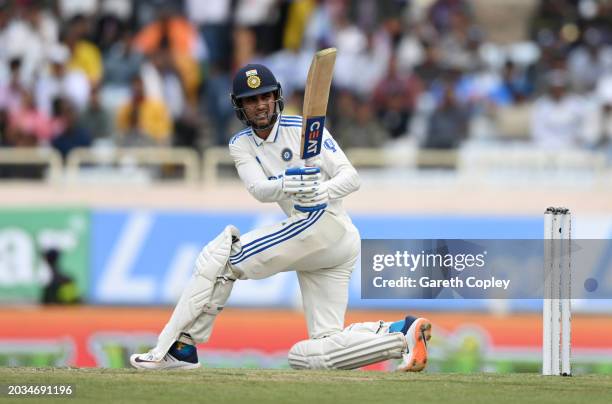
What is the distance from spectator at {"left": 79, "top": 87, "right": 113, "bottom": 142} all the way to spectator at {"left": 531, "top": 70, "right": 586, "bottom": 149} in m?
4.56

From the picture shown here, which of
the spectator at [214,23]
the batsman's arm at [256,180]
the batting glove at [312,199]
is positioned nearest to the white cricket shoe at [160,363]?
the batsman's arm at [256,180]

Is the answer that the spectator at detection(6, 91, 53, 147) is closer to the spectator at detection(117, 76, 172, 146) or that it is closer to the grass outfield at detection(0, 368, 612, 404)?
the spectator at detection(117, 76, 172, 146)

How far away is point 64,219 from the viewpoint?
50.4 ft

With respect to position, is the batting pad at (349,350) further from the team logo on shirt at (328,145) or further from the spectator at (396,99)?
the spectator at (396,99)

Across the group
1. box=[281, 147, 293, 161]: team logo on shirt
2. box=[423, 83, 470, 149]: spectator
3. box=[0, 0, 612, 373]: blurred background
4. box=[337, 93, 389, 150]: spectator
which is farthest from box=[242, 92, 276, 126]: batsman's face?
box=[423, 83, 470, 149]: spectator

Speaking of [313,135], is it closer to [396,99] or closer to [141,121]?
[141,121]

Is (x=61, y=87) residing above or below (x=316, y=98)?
above

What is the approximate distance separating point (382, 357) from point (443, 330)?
5683 mm

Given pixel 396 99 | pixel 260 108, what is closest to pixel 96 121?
pixel 396 99

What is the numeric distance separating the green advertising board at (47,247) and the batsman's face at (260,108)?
22.1ft

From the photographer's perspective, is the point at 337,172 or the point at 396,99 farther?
the point at 396,99

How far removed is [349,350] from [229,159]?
23.7 feet

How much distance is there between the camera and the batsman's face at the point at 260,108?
881 cm

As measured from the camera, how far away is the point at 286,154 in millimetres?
8812
